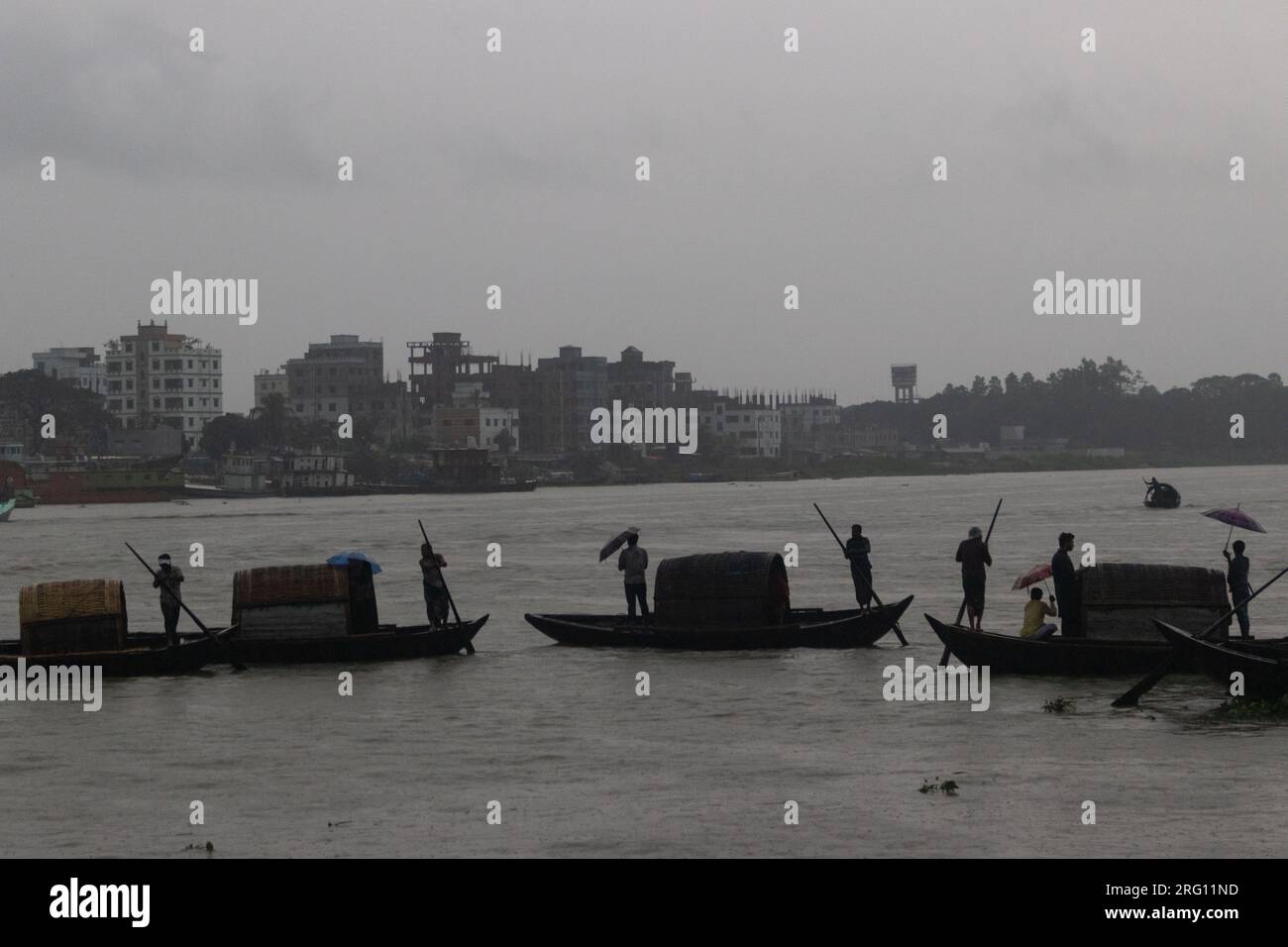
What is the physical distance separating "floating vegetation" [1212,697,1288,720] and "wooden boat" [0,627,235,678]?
1405cm

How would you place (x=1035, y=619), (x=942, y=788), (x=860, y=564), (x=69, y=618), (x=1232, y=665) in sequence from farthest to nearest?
1. (x=860, y=564)
2. (x=69, y=618)
3. (x=1035, y=619)
4. (x=1232, y=665)
5. (x=942, y=788)

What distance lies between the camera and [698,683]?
2367cm

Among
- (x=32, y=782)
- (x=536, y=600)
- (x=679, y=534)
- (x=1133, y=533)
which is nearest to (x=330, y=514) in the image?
(x=679, y=534)

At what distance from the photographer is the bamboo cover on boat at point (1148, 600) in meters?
22.4

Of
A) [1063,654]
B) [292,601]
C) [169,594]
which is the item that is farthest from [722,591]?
[169,594]

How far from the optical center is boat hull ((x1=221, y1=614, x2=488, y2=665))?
25672 millimetres

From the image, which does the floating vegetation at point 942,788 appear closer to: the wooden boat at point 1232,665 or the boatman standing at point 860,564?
the wooden boat at point 1232,665

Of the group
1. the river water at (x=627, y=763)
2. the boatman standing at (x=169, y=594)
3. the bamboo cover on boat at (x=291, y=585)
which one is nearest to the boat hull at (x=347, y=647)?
the river water at (x=627, y=763)

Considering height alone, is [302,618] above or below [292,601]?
below

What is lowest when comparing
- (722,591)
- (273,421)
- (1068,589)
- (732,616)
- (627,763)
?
(627,763)

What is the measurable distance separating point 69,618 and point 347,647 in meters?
4.05

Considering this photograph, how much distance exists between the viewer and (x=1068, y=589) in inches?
905
